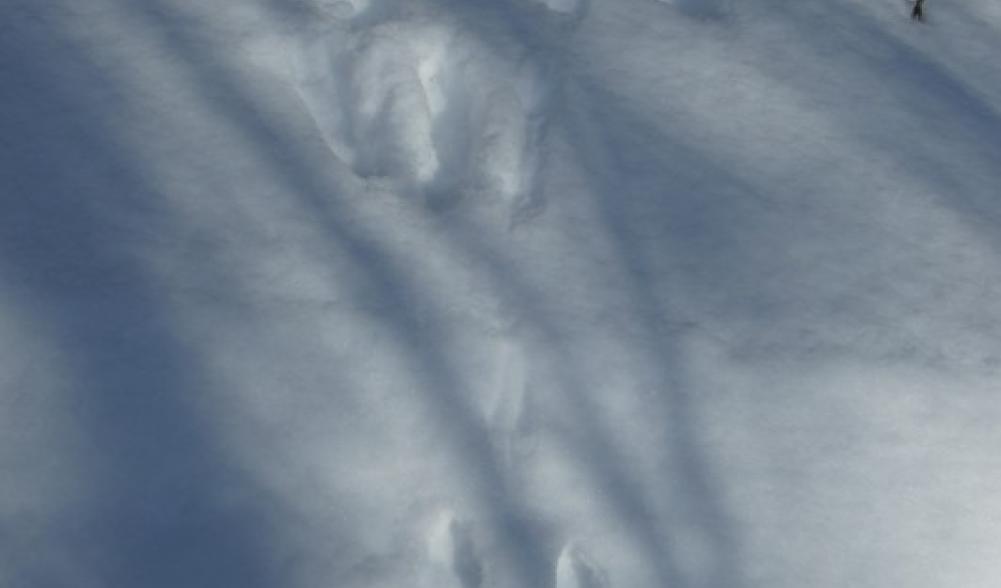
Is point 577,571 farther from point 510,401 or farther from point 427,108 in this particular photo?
point 427,108

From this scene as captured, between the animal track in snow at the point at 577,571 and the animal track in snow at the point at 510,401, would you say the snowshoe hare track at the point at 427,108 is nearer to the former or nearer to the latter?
the animal track in snow at the point at 510,401

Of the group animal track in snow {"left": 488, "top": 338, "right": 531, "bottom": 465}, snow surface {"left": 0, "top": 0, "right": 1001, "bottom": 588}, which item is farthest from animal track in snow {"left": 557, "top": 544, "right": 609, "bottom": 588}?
animal track in snow {"left": 488, "top": 338, "right": 531, "bottom": 465}

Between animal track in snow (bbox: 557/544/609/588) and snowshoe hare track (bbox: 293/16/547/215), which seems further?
snowshoe hare track (bbox: 293/16/547/215)

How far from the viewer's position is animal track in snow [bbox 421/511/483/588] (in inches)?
41.2

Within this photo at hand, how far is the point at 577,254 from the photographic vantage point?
50.2 inches

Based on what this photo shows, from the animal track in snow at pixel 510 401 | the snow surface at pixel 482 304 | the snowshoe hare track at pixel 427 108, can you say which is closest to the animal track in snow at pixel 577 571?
the snow surface at pixel 482 304

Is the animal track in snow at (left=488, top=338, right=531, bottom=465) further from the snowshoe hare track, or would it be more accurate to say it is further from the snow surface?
the snowshoe hare track

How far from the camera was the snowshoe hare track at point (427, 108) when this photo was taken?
1365 millimetres

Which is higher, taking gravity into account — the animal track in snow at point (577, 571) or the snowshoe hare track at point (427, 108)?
the snowshoe hare track at point (427, 108)

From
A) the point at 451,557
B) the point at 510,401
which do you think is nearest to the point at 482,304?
the point at 510,401

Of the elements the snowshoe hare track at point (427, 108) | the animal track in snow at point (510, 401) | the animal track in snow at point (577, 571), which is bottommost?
the animal track in snow at point (577, 571)

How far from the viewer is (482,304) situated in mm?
1215

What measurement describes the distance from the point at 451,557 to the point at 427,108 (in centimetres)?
65

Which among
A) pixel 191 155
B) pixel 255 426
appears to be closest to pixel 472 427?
pixel 255 426
